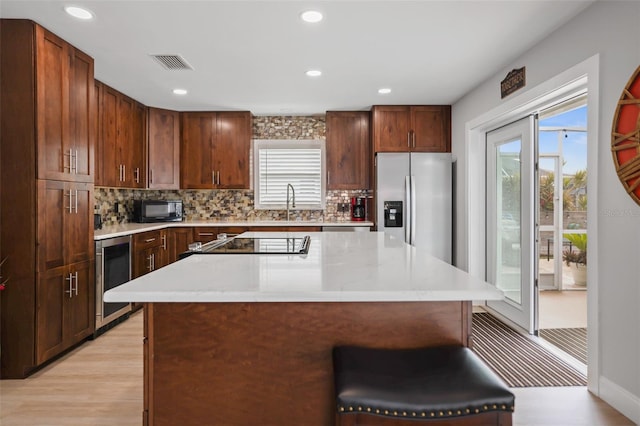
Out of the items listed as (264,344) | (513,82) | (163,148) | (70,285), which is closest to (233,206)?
(163,148)

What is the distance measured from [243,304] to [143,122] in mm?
4481

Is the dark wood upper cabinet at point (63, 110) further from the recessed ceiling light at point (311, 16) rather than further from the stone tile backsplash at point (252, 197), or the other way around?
the stone tile backsplash at point (252, 197)

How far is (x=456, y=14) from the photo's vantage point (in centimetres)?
265

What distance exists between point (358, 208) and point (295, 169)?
42.9 inches

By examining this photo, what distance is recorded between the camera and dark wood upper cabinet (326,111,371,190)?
543 cm

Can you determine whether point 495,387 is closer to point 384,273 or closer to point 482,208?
point 384,273

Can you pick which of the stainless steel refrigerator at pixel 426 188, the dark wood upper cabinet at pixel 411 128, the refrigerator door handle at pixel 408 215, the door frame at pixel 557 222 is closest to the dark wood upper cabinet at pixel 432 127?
the dark wood upper cabinet at pixel 411 128

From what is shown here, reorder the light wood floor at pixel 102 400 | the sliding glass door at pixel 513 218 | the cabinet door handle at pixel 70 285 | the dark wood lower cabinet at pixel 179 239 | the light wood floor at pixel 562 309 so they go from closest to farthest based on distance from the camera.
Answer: the light wood floor at pixel 102 400, the cabinet door handle at pixel 70 285, the sliding glass door at pixel 513 218, the light wood floor at pixel 562 309, the dark wood lower cabinet at pixel 179 239

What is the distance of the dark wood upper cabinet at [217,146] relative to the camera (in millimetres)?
5461

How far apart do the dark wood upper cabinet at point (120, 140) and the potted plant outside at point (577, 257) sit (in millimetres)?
5676

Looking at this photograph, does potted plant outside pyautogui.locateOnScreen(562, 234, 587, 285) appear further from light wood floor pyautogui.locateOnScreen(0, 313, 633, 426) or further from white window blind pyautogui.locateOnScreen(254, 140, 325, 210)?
white window blind pyautogui.locateOnScreen(254, 140, 325, 210)

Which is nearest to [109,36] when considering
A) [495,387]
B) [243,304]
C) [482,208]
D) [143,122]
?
[143,122]

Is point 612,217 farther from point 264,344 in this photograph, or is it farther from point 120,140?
point 120,140

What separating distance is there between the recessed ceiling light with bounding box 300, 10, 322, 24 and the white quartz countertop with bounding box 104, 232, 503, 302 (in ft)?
5.52
